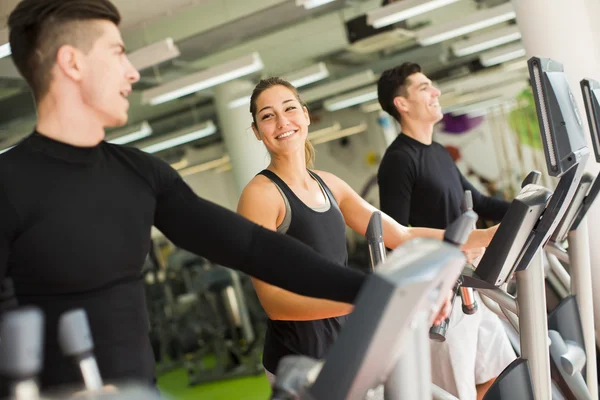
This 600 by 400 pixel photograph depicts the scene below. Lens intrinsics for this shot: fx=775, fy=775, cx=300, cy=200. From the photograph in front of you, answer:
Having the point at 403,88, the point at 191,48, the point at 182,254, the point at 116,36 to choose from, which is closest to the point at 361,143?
the point at 182,254

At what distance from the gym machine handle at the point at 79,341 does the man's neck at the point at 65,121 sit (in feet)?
1.31

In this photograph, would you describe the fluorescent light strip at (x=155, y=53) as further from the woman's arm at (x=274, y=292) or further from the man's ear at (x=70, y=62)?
the man's ear at (x=70, y=62)

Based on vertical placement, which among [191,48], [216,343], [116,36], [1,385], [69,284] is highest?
[191,48]

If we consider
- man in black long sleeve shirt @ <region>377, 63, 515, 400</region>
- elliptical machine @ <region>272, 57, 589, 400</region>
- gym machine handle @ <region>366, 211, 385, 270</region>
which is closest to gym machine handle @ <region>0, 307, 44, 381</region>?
elliptical machine @ <region>272, 57, 589, 400</region>

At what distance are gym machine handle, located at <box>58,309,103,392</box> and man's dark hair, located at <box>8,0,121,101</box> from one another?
481mm

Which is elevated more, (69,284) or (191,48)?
(191,48)

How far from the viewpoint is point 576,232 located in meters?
2.56

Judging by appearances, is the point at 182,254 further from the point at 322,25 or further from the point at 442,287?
the point at 442,287

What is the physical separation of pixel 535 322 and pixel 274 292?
65cm

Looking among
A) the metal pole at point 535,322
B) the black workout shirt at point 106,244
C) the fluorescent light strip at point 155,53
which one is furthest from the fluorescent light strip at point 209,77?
the black workout shirt at point 106,244

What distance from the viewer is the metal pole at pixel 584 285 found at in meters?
2.56

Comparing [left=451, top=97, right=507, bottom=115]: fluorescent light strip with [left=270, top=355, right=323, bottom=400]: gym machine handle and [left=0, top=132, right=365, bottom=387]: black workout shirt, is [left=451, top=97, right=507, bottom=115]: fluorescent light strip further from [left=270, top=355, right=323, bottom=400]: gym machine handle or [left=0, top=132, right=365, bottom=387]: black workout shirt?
[left=270, top=355, right=323, bottom=400]: gym machine handle

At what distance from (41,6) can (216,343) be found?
6.79 m

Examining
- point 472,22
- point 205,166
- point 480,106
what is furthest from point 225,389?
point 205,166
